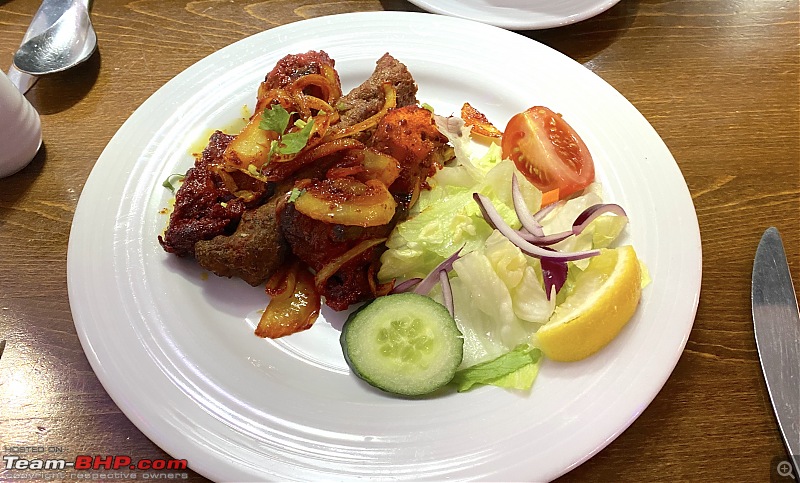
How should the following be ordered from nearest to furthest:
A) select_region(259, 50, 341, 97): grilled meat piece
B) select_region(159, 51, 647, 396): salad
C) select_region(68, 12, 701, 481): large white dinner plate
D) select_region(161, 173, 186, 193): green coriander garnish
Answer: select_region(68, 12, 701, 481): large white dinner plate → select_region(159, 51, 647, 396): salad → select_region(161, 173, 186, 193): green coriander garnish → select_region(259, 50, 341, 97): grilled meat piece

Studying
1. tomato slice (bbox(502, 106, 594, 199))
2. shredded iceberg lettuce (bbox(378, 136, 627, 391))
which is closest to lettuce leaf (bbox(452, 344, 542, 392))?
shredded iceberg lettuce (bbox(378, 136, 627, 391))

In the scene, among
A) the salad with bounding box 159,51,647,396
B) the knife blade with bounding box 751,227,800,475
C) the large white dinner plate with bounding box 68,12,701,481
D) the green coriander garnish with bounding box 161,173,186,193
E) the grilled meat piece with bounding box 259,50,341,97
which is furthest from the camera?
the grilled meat piece with bounding box 259,50,341,97

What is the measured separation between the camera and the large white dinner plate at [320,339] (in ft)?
6.85

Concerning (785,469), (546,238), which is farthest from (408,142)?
(785,469)

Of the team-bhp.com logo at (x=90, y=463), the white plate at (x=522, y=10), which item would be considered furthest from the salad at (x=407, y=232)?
the white plate at (x=522, y=10)

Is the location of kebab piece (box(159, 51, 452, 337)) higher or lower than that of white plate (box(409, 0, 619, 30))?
lower

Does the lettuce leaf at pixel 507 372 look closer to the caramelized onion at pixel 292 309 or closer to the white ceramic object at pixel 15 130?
the caramelized onion at pixel 292 309

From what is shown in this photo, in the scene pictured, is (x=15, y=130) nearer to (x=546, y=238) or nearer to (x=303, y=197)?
(x=303, y=197)

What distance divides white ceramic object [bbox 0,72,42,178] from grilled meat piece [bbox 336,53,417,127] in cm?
184

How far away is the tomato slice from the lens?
2.85m

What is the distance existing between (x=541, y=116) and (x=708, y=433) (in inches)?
66.7

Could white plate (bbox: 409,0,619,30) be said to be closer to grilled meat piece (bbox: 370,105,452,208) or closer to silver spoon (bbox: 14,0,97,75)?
grilled meat piece (bbox: 370,105,452,208)

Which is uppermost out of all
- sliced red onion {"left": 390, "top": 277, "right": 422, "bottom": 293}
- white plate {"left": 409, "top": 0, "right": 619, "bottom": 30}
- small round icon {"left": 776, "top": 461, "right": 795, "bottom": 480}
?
white plate {"left": 409, "top": 0, "right": 619, "bottom": 30}

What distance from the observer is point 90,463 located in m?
2.24
